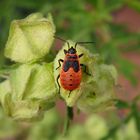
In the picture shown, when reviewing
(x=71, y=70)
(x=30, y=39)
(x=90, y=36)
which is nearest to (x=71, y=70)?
(x=71, y=70)

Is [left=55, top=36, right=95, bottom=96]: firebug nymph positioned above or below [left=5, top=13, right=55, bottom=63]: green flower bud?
below

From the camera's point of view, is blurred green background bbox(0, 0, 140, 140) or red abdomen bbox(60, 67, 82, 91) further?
blurred green background bbox(0, 0, 140, 140)

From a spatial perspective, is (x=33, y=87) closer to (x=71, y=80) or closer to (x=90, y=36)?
(x=71, y=80)

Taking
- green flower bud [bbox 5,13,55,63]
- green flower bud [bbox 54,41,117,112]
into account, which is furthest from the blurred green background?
green flower bud [bbox 5,13,55,63]

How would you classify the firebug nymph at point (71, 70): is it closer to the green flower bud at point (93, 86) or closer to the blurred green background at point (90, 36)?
the green flower bud at point (93, 86)

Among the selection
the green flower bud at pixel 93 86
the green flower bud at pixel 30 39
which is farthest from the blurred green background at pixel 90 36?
the green flower bud at pixel 30 39

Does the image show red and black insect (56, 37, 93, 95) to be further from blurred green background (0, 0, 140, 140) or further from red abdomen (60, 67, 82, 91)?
blurred green background (0, 0, 140, 140)
